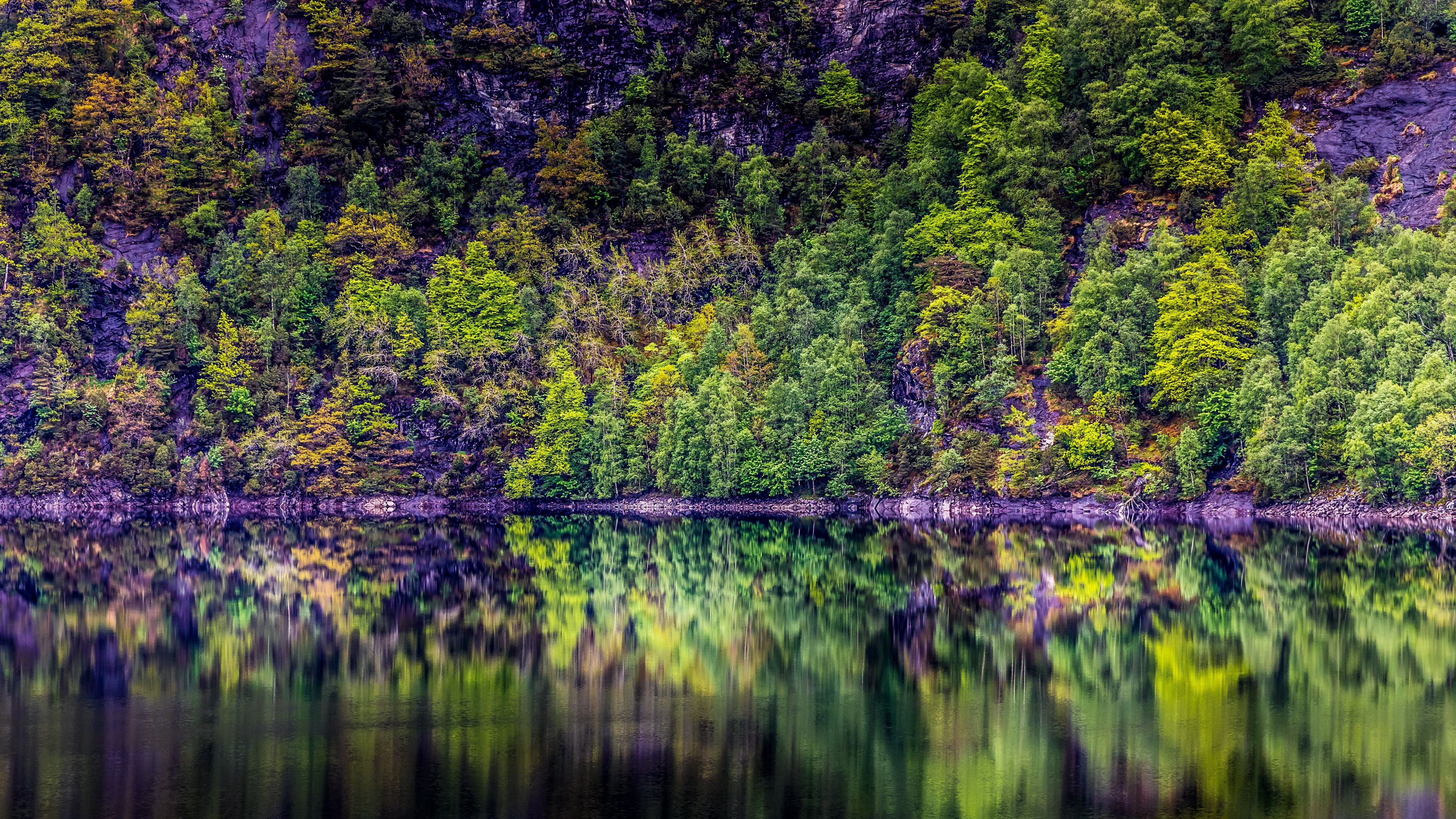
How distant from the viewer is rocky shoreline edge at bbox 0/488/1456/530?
A: 71.5m

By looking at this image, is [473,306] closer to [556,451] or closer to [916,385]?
[556,451]

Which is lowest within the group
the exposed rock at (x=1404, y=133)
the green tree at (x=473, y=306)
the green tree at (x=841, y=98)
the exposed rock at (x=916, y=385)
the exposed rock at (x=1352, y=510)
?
the exposed rock at (x=1352, y=510)

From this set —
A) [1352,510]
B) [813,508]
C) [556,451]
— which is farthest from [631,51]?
[1352,510]

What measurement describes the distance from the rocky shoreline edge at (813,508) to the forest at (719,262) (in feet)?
3.83

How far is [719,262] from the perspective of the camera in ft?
379

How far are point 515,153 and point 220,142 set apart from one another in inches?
1121

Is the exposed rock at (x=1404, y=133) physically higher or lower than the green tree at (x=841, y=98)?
lower

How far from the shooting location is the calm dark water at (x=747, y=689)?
2194 centimetres

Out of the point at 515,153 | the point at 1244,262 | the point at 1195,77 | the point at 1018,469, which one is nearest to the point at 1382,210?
the point at 1244,262

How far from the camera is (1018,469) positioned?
3401 inches

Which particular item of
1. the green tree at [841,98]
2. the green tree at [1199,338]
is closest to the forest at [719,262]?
the green tree at [1199,338]

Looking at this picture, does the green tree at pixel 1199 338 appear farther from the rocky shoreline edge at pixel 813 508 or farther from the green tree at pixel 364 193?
the green tree at pixel 364 193

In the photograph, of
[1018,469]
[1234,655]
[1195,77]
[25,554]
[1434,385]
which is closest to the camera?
[1234,655]

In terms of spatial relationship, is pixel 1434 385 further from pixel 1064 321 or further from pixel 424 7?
pixel 424 7
